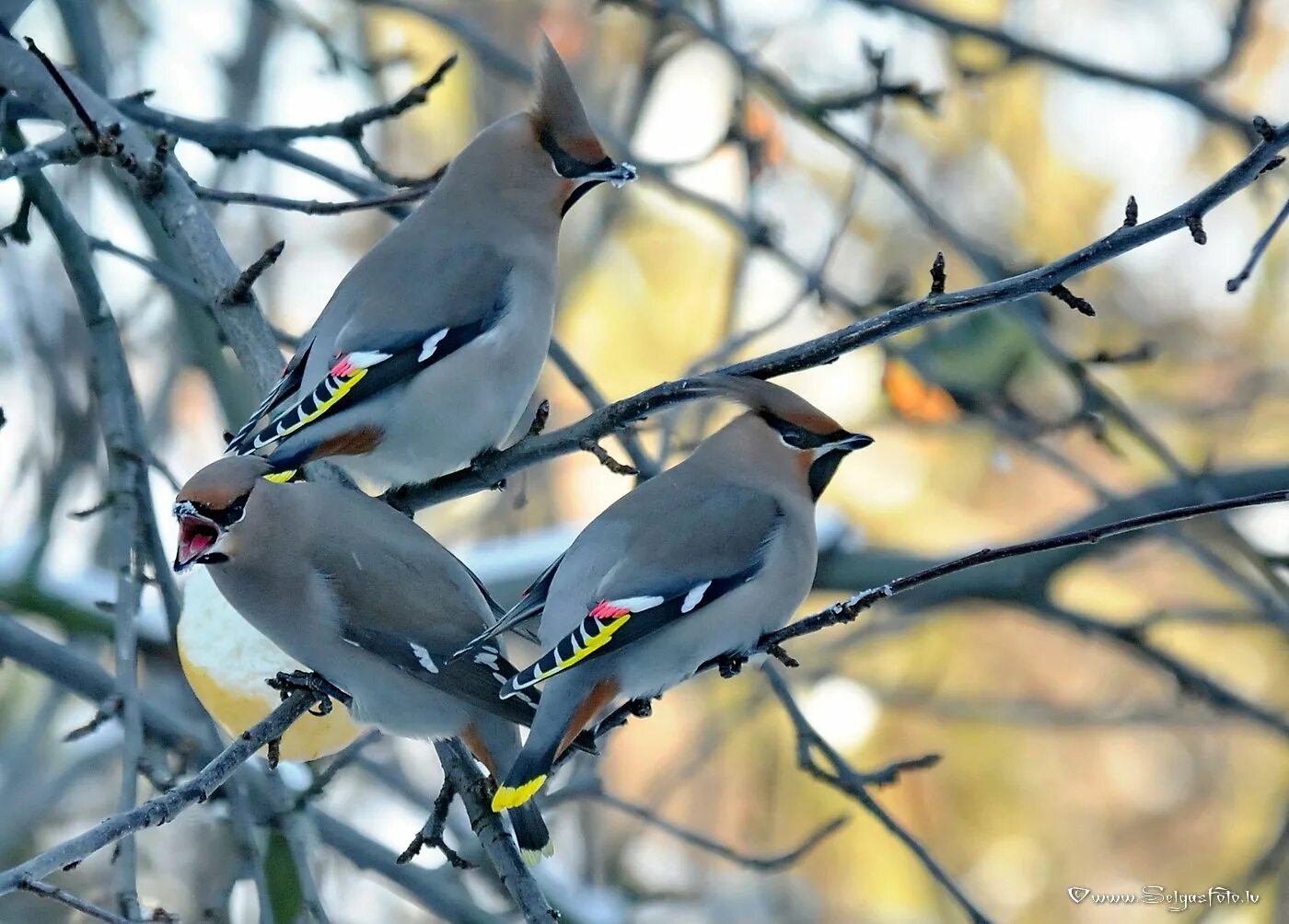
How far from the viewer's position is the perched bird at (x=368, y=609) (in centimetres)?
283

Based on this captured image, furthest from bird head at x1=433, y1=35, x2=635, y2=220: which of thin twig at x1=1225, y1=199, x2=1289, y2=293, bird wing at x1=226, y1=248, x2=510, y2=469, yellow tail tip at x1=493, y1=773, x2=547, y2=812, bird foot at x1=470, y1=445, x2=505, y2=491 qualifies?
thin twig at x1=1225, y1=199, x2=1289, y2=293

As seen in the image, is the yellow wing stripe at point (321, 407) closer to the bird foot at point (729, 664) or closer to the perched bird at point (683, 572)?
the perched bird at point (683, 572)

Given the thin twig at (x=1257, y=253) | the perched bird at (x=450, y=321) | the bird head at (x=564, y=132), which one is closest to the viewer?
the thin twig at (x=1257, y=253)

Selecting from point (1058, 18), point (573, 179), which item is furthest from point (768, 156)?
point (1058, 18)

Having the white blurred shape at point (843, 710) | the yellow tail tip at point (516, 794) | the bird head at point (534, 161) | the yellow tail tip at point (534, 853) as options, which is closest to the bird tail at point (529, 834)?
the yellow tail tip at point (534, 853)

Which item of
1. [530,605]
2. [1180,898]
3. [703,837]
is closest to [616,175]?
[530,605]

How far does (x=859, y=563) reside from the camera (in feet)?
16.4

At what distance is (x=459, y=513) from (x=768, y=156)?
306cm

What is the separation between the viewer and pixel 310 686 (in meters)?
2.80

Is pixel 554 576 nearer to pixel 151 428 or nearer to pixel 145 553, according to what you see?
pixel 145 553

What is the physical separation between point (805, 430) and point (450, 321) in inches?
29.8

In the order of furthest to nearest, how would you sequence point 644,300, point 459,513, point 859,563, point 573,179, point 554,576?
point 644,300 < point 459,513 < point 859,563 < point 573,179 < point 554,576

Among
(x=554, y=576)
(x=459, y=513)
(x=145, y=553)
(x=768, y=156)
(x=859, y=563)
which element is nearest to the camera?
(x=554, y=576)

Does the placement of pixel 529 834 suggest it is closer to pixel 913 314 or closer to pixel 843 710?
pixel 913 314
